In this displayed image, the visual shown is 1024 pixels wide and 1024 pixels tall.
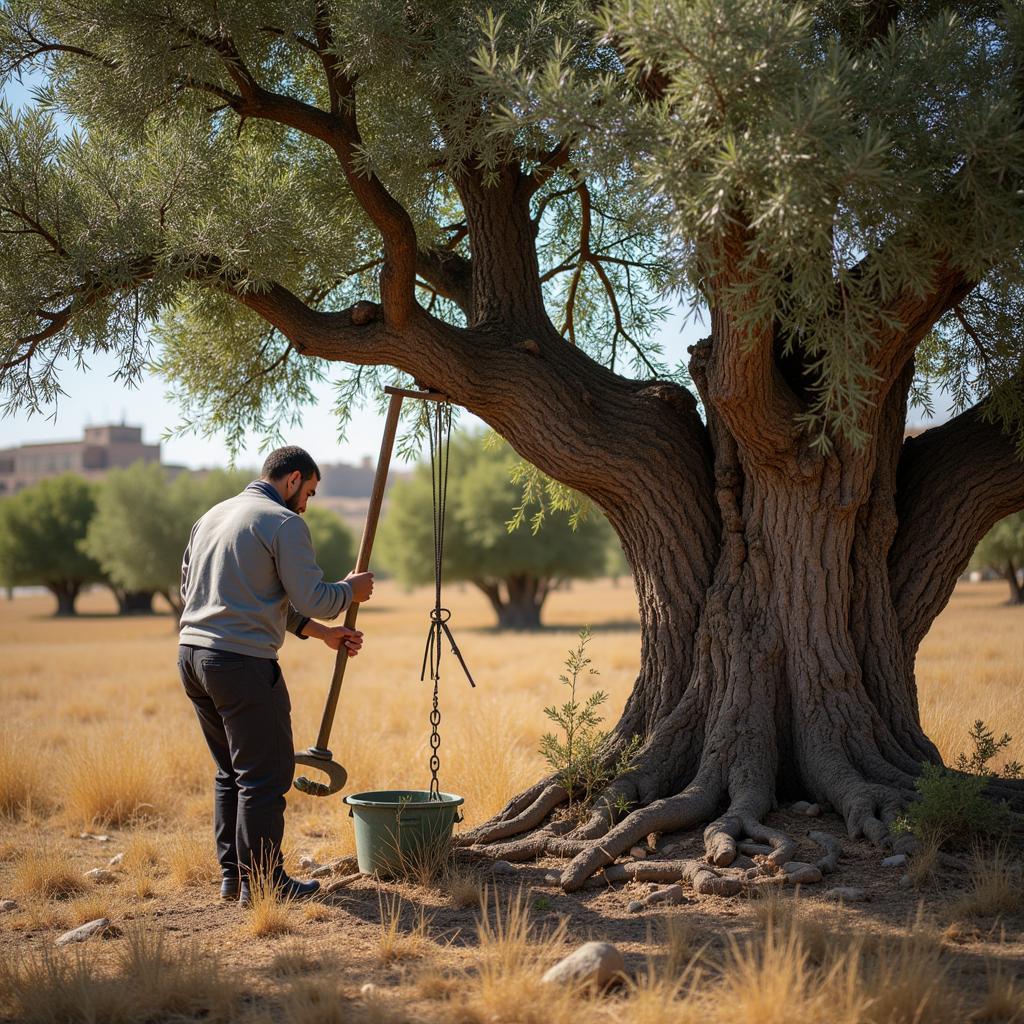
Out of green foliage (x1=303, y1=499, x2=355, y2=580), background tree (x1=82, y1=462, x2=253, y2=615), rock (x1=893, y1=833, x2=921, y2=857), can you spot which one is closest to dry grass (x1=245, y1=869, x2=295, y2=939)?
rock (x1=893, y1=833, x2=921, y2=857)

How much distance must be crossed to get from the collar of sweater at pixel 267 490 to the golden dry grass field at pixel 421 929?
2104mm

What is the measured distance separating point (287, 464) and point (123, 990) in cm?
276

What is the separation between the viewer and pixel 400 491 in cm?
4547

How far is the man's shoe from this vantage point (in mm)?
5258

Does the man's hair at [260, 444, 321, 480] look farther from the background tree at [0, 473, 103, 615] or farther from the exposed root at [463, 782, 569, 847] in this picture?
the background tree at [0, 473, 103, 615]

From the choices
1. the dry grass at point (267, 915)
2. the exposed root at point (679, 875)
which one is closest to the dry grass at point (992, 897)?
the exposed root at point (679, 875)

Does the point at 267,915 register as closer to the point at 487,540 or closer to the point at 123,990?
the point at 123,990

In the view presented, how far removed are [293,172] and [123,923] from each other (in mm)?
5358

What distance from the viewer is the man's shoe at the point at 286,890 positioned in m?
5.26

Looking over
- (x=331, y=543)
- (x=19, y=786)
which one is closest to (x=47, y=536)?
(x=331, y=543)

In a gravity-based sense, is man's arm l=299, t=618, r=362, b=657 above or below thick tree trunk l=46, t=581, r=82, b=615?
above

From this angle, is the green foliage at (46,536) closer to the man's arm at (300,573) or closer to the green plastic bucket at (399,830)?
the green plastic bucket at (399,830)

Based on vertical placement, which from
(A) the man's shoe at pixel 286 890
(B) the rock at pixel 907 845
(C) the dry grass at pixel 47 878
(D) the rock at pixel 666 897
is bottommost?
(C) the dry grass at pixel 47 878

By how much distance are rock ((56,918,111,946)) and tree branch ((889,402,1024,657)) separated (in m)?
4.83
